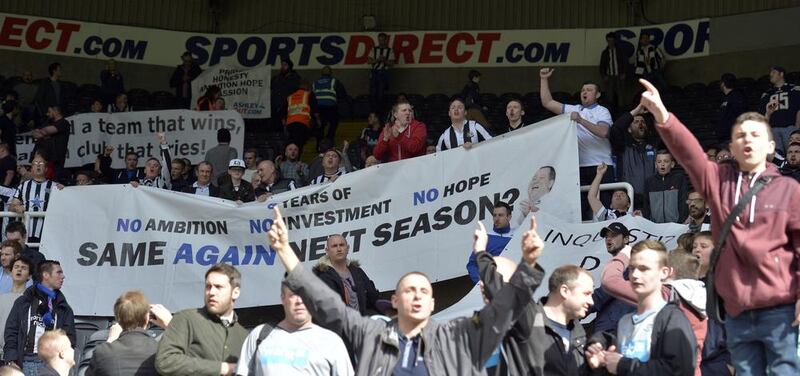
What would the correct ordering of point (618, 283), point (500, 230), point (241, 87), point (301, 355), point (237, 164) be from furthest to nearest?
point (241, 87), point (237, 164), point (500, 230), point (618, 283), point (301, 355)

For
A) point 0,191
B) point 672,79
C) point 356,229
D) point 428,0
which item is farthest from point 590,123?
point 428,0

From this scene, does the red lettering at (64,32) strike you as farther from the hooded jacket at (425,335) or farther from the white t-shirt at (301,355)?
the hooded jacket at (425,335)

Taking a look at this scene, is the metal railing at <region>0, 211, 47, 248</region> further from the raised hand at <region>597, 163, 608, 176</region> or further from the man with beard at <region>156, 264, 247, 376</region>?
the man with beard at <region>156, 264, 247, 376</region>

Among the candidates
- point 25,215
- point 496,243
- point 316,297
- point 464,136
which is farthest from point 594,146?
point 316,297

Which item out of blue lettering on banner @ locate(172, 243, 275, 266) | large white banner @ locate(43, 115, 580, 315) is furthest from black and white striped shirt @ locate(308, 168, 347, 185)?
blue lettering on banner @ locate(172, 243, 275, 266)

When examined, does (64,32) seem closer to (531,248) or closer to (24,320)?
(24,320)

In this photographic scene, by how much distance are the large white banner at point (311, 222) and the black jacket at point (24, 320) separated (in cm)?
193

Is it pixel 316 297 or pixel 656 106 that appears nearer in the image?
pixel 656 106

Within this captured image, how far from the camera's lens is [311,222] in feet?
43.8

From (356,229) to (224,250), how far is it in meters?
1.42

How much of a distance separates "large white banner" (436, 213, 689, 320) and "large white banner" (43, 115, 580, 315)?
41 centimetres

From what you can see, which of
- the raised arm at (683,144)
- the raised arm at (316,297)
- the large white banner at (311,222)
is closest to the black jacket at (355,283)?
the large white banner at (311,222)

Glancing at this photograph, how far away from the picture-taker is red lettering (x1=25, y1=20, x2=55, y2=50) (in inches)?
962

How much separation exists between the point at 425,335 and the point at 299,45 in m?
18.6
